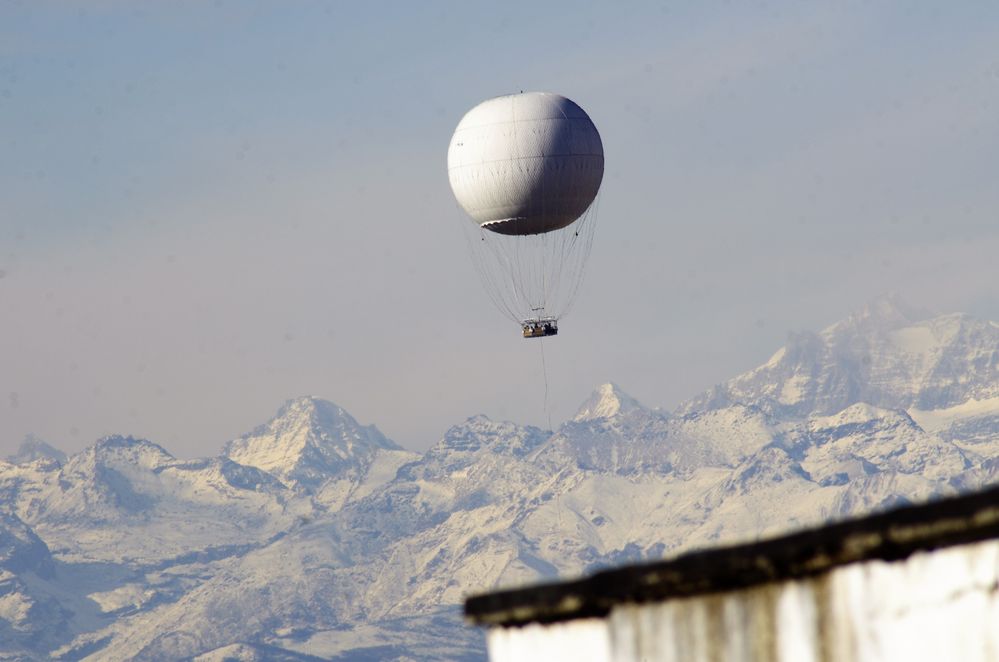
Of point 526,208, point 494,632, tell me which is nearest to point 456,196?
point 526,208

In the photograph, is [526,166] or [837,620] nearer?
[837,620]

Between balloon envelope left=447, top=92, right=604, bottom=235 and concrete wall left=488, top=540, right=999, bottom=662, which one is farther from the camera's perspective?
balloon envelope left=447, top=92, right=604, bottom=235

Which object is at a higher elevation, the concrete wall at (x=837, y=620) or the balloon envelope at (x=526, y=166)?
the balloon envelope at (x=526, y=166)

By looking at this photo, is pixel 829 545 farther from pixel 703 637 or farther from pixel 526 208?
pixel 526 208

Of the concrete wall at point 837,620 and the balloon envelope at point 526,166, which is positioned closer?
the concrete wall at point 837,620
